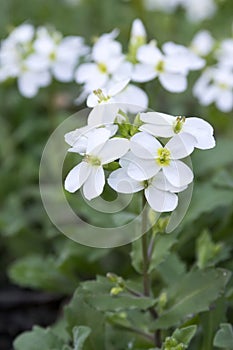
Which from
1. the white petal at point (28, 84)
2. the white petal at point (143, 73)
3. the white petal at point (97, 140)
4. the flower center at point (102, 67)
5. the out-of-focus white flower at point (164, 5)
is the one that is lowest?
the white petal at point (97, 140)

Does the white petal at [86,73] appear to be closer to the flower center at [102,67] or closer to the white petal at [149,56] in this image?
the flower center at [102,67]

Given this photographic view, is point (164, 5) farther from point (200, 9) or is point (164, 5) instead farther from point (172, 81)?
point (172, 81)

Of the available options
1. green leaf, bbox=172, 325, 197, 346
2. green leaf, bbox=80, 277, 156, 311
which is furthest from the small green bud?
green leaf, bbox=172, 325, 197, 346

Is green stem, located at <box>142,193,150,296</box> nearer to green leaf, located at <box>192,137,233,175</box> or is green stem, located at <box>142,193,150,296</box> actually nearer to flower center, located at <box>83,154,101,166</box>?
flower center, located at <box>83,154,101,166</box>

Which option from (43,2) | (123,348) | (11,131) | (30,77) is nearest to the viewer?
(123,348)

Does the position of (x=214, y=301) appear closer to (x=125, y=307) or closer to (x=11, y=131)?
(x=125, y=307)

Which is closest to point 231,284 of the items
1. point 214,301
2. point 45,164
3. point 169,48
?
point 214,301

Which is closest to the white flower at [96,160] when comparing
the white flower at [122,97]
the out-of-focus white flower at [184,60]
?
the white flower at [122,97]

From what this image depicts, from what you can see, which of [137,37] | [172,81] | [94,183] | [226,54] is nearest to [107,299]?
[94,183]
